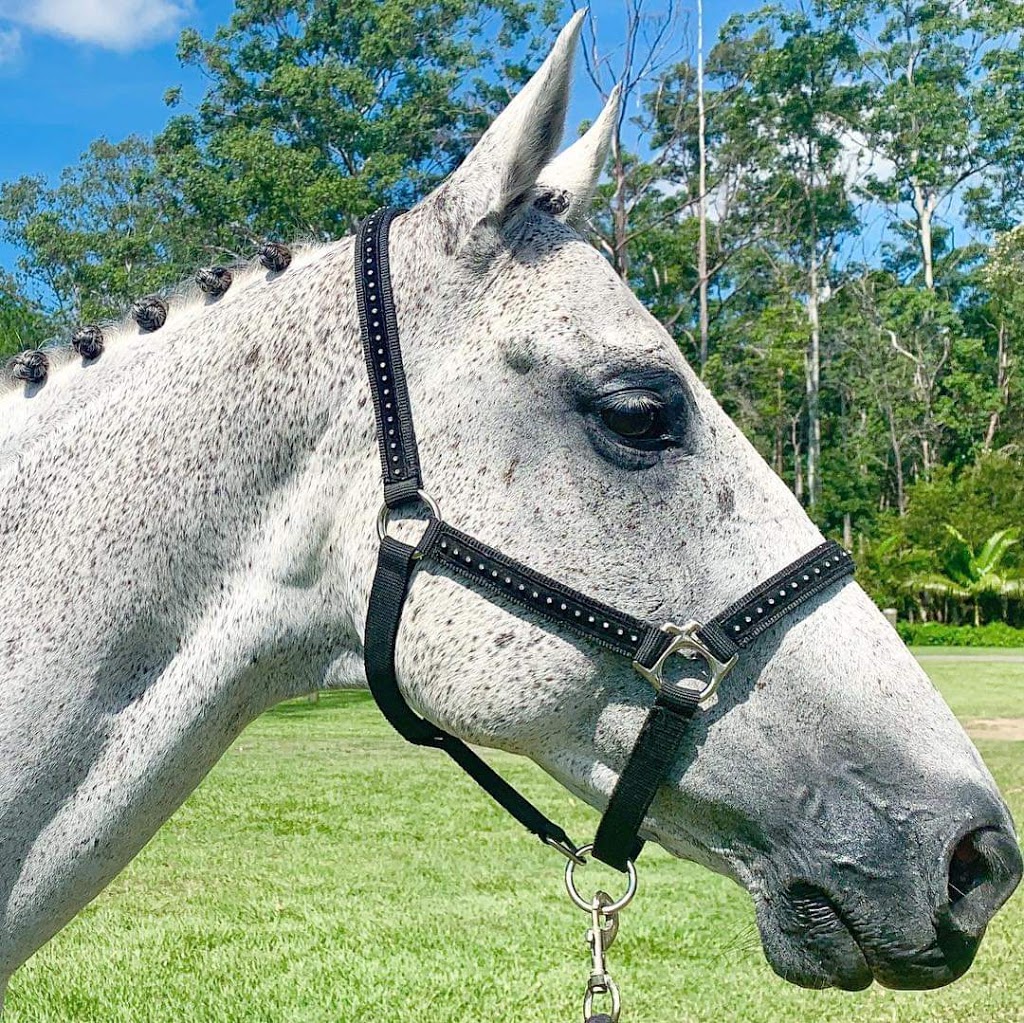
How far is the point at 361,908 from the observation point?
7.23 metres

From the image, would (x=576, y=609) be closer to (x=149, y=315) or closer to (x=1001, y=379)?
(x=149, y=315)

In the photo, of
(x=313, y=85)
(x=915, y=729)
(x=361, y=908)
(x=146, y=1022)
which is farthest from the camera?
(x=313, y=85)

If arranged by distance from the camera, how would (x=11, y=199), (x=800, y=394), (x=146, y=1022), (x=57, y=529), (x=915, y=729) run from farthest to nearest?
(x=800, y=394)
(x=11, y=199)
(x=146, y=1022)
(x=57, y=529)
(x=915, y=729)

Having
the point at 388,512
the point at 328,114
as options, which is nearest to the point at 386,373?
the point at 388,512

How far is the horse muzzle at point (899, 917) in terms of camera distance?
1.78 metres

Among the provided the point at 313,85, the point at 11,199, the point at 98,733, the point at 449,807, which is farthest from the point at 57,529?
the point at 11,199

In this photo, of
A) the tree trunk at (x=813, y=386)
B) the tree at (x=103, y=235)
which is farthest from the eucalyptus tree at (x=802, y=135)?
the tree at (x=103, y=235)

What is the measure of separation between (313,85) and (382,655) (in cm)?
3112

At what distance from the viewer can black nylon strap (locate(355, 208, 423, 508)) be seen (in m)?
2.00

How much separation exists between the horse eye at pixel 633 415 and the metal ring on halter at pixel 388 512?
333 mm

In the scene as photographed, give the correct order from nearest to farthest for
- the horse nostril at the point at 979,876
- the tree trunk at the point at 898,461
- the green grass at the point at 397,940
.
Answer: the horse nostril at the point at 979,876, the green grass at the point at 397,940, the tree trunk at the point at 898,461

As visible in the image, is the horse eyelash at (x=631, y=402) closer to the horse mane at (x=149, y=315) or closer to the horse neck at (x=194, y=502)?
the horse neck at (x=194, y=502)

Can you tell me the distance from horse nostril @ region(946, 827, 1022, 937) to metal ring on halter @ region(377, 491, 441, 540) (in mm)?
1012

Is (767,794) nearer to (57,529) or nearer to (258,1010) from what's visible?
(57,529)
